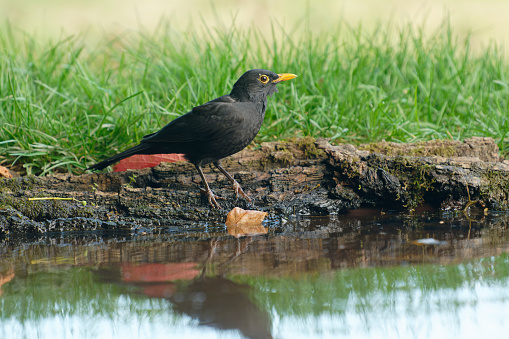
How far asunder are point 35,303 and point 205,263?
33.1 inches

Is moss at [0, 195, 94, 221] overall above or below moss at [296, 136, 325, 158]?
below

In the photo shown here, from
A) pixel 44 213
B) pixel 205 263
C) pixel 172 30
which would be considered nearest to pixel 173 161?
pixel 44 213

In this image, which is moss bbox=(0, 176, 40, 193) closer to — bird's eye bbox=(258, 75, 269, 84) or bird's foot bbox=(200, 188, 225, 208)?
bird's foot bbox=(200, 188, 225, 208)

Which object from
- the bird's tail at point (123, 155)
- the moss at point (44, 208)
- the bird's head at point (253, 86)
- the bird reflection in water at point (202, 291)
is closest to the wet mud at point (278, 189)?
the moss at point (44, 208)

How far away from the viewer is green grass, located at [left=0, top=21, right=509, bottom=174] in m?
4.88

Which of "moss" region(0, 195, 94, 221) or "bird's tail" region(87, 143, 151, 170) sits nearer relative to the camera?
"moss" region(0, 195, 94, 221)

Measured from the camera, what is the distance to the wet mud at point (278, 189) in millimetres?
3787

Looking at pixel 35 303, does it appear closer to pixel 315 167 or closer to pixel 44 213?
pixel 44 213

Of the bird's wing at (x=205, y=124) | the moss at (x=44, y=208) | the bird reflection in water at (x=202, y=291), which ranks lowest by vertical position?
the bird reflection in water at (x=202, y=291)

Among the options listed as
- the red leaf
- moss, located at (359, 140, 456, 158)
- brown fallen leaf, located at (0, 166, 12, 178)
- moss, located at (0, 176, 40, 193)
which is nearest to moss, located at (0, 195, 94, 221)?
moss, located at (0, 176, 40, 193)

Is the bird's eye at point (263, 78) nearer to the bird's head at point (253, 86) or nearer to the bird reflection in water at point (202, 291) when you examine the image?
the bird's head at point (253, 86)

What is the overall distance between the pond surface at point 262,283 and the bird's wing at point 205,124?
2.81 ft

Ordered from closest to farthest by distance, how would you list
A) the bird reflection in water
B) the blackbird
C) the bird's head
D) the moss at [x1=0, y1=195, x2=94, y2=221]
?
the bird reflection in water < the moss at [x1=0, y1=195, x2=94, y2=221] < the blackbird < the bird's head

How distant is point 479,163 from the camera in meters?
4.07
